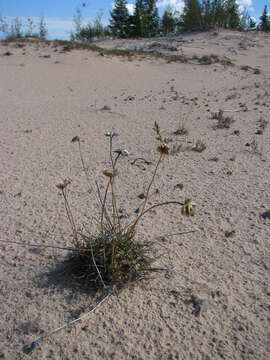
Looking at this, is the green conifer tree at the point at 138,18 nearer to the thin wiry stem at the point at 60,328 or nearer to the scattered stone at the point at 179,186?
the scattered stone at the point at 179,186

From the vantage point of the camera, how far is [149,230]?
97.3 inches

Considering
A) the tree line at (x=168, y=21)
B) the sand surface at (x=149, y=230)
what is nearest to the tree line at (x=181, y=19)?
the tree line at (x=168, y=21)

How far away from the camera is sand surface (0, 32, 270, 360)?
5.41ft

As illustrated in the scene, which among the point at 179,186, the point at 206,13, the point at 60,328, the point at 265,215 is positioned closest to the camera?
the point at 60,328

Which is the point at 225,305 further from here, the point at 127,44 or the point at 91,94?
the point at 127,44

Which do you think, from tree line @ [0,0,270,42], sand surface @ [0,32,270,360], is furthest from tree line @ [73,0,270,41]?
sand surface @ [0,32,270,360]

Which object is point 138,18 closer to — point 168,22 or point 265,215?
point 168,22

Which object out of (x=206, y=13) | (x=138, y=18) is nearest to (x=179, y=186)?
Result: (x=206, y=13)

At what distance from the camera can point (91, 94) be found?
7816 mm

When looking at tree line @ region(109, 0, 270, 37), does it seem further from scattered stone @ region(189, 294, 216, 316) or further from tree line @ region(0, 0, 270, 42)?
scattered stone @ region(189, 294, 216, 316)

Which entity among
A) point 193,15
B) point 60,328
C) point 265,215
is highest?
point 193,15

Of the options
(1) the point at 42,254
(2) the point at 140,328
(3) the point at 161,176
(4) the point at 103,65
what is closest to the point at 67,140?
(3) the point at 161,176

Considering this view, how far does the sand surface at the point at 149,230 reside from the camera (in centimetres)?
165

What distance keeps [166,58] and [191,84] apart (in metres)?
4.05
